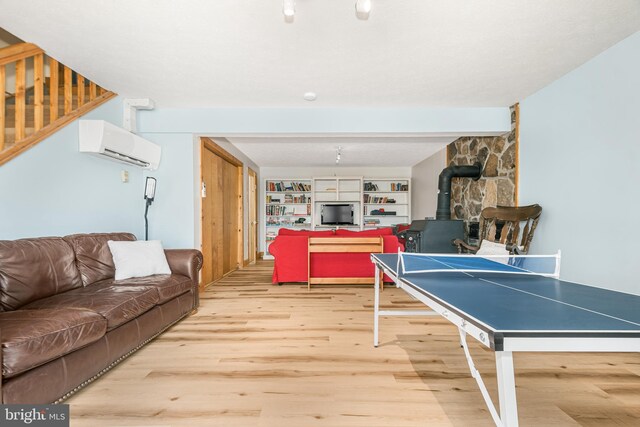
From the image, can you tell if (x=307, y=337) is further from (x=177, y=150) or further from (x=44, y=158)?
(x=177, y=150)

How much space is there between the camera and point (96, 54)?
8.51ft

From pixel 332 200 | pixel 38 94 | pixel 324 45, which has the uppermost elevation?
pixel 324 45

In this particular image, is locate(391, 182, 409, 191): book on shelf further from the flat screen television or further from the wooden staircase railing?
the wooden staircase railing

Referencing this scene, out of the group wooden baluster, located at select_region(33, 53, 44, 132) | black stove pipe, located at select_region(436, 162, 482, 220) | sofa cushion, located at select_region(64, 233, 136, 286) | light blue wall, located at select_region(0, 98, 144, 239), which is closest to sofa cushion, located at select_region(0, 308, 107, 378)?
sofa cushion, located at select_region(64, 233, 136, 286)

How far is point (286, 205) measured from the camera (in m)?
7.70

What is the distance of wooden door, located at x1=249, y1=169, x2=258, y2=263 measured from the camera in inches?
267

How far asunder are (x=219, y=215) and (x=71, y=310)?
3.25m

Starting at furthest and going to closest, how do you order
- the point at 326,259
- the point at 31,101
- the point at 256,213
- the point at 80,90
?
the point at 256,213 → the point at 326,259 → the point at 31,101 → the point at 80,90

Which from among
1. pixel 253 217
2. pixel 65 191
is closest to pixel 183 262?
pixel 65 191

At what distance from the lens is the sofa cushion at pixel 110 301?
1.84 meters

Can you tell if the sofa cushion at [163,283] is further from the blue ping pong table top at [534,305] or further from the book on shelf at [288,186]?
the book on shelf at [288,186]

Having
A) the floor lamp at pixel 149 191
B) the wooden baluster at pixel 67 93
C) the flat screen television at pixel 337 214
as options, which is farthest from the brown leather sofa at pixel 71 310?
the flat screen television at pixel 337 214

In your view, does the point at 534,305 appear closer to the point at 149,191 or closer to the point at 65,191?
the point at 65,191

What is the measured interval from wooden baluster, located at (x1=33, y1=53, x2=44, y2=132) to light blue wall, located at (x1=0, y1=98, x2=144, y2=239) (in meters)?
0.15
